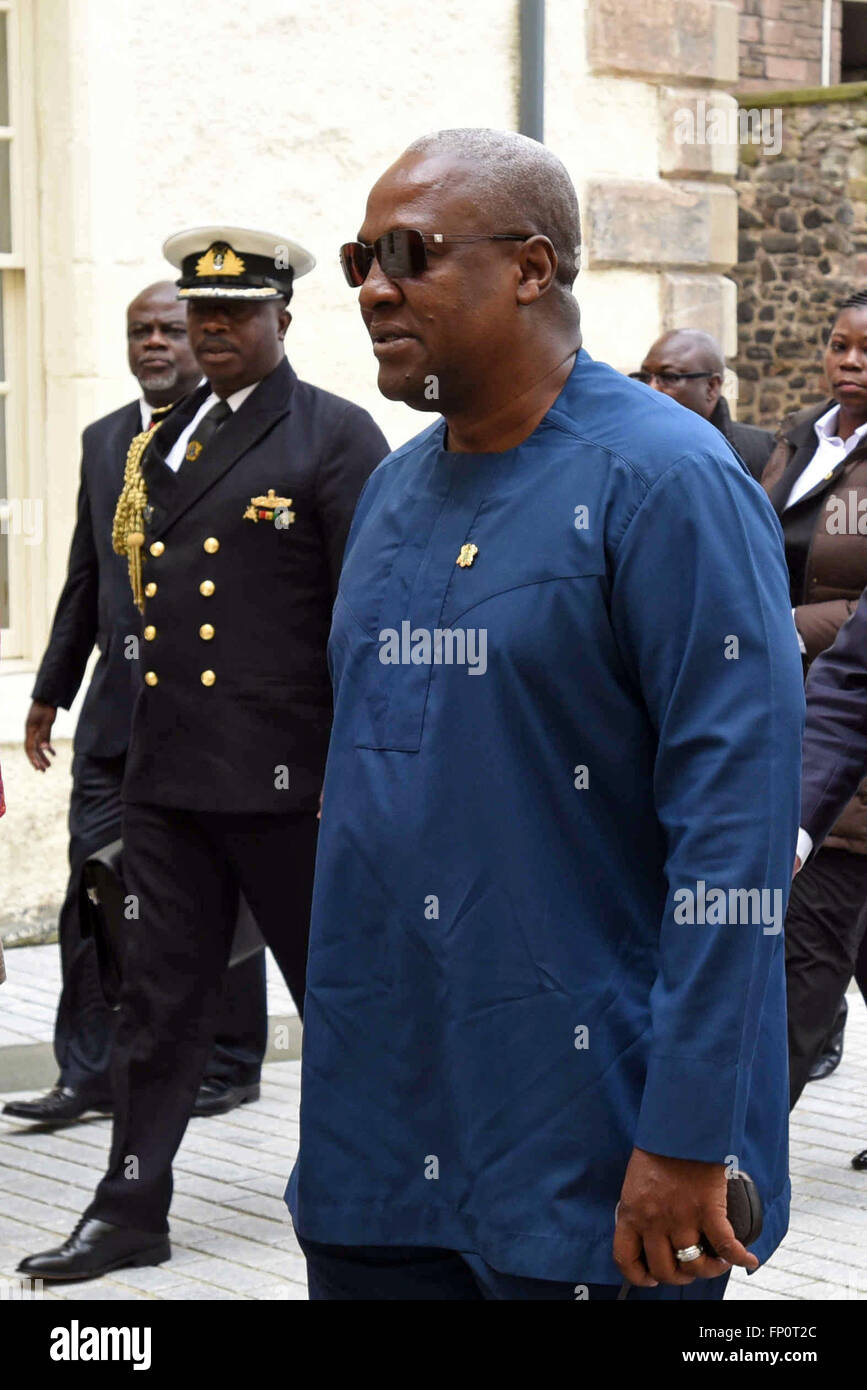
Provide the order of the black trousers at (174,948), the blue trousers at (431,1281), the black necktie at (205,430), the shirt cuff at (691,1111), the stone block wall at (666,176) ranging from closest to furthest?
the shirt cuff at (691,1111) → the blue trousers at (431,1281) → the black trousers at (174,948) → the black necktie at (205,430) → the stone block wall at (666,176)

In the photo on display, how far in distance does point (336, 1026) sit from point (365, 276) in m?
0.87

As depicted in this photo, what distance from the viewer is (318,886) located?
2.73m

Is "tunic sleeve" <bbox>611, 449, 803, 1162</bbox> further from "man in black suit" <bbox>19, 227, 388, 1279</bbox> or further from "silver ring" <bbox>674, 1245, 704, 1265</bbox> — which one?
"man in black suit" <bbox>19, 227, 388, 1279</bbox>

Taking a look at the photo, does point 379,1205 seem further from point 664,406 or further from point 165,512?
point 165,512

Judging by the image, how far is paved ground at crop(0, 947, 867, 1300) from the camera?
190 inches

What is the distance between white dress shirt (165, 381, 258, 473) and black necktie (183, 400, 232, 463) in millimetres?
16

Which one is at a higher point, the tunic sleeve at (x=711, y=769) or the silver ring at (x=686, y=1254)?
the tunic sleeve at (x=711, y=769)

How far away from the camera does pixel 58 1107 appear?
6.27 meters

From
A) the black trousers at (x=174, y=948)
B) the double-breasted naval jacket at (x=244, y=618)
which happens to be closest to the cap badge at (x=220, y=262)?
the double-breasted naval jacket at (x=244, y=618)

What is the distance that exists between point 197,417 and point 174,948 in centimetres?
120

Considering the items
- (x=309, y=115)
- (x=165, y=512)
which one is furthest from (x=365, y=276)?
(x=309, y=115)

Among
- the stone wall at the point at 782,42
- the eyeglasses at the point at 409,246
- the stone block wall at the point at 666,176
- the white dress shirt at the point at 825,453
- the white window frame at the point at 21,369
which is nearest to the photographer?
the eyeglasses at the point at 409,246

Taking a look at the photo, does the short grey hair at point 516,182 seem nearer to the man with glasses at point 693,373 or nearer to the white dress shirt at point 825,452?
the white dress shirt at point 825,452

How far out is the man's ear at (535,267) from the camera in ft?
8.81
